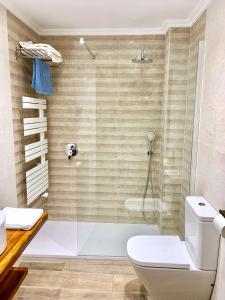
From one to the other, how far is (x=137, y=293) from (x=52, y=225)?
58.3 inches

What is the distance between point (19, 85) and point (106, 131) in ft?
3.43

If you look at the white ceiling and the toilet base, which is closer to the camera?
the toilet base

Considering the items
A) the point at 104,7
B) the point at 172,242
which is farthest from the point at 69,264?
the point at 104,7

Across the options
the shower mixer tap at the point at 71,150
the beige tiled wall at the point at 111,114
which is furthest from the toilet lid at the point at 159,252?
the shower mixer tap at the point at 71,150

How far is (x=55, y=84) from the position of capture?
2.97 m

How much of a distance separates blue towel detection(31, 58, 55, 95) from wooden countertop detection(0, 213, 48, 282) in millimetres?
1377

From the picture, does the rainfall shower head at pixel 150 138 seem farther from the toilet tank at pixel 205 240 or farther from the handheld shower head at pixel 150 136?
the toilet tank at pixel 205 240

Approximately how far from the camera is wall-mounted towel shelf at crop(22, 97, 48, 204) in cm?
247

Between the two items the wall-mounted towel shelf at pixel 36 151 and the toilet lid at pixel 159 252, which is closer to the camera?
the toilet lid at pixel 159 252

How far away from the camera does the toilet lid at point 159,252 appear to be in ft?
5.53

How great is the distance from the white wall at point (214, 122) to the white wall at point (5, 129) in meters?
1.71

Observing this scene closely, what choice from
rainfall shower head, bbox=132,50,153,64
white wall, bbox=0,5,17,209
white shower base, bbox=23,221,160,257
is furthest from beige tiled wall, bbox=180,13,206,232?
white wall, bbox=0,5,17,209

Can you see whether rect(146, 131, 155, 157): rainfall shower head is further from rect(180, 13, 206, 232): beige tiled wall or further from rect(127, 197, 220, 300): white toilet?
rect(127, 197, 220, 300): white toilet

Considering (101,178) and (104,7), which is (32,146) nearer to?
(101,178)
